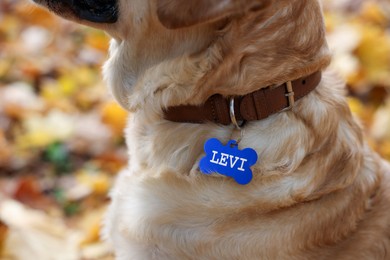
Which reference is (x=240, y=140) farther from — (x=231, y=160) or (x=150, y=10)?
(x=150, y=10)

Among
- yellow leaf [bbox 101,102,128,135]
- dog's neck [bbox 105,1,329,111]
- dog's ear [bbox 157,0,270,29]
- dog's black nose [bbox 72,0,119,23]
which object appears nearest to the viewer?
dog's ear [bbox 157,0,270,29]

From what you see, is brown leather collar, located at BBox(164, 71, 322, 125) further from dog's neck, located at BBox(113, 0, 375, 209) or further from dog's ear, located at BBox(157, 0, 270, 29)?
dog's ear, located at BBox(157, 0, 270, 29)

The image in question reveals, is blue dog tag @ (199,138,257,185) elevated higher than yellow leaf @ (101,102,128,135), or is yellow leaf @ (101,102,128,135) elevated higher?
yellow leaf @ (101,102,128,135)

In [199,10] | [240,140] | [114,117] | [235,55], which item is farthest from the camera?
[114,117]

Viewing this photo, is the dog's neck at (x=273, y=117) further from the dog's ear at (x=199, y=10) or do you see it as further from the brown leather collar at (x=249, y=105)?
the dog's ear at (x=199, y=10)

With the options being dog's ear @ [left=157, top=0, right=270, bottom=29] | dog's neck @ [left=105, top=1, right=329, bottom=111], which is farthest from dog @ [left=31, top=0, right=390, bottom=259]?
dog's ear @ [left=157, top=0, right=270, bottom=29]

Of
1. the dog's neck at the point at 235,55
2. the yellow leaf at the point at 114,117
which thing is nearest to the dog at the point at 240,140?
the dog's neck at the point at 235,55

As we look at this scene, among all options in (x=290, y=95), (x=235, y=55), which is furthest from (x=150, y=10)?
(x=290, y=95)

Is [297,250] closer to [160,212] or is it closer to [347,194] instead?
[347,194]
